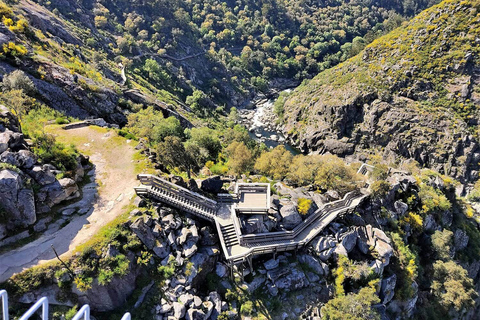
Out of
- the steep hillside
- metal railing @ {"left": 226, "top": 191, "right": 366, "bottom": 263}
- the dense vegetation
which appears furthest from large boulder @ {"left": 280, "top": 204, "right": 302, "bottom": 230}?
the dense vegetation

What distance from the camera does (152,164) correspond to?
31.2 meters

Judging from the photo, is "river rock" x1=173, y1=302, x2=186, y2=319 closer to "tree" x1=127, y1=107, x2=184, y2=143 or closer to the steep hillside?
"tree" x1=127, y1=107, x2=184, y2=143

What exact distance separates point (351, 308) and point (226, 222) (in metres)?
13.7

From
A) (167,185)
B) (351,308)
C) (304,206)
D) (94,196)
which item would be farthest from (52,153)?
(351,308)

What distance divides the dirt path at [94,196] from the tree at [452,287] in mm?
41237

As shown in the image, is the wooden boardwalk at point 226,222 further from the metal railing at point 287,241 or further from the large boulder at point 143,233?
the large boulder at point 143,233

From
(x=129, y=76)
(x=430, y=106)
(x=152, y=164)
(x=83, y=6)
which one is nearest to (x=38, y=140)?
(x=152, y=164)

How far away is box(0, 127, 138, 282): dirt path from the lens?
1961 cm

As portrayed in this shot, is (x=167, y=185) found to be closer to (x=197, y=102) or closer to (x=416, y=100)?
(x=197, y=102)

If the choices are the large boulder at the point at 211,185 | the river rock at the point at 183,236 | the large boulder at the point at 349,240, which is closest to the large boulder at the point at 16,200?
the river rock at the point at 183,236

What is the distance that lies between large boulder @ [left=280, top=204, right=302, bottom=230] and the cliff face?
2314 inches

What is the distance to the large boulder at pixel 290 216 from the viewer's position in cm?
2848

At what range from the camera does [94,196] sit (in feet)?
86.8

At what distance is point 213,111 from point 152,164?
73.6m
